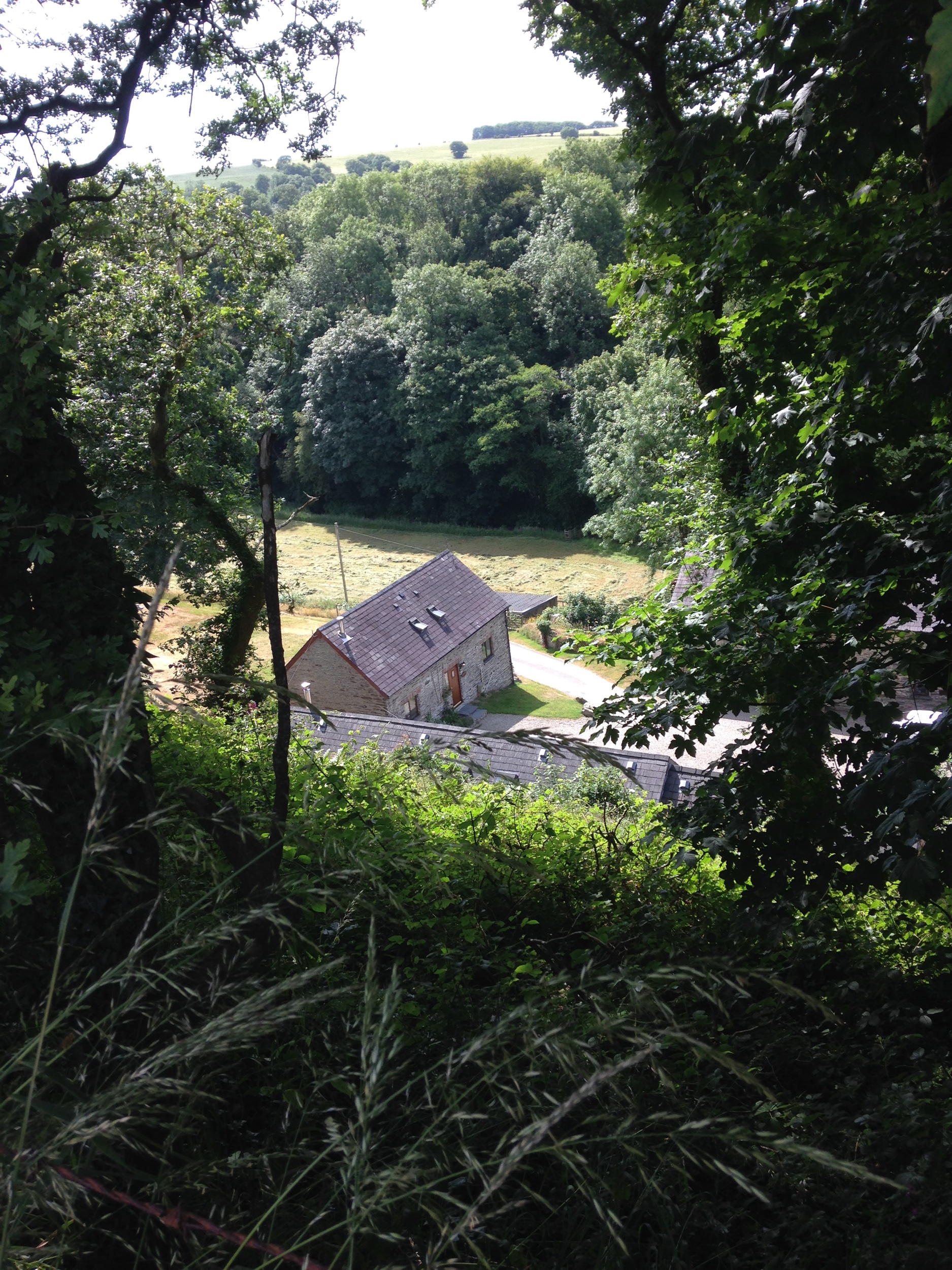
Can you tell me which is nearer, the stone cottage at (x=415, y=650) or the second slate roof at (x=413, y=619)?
the stone cottage at (x=415, y=650)

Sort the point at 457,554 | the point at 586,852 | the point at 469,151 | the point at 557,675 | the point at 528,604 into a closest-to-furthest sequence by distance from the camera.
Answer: the point at 586,852, the point at 557,675, the point at 528,604, the point at 457,554, the point at 469,151

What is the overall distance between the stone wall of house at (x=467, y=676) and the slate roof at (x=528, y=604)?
448 cm

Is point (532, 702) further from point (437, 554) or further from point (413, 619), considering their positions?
point (437, 554)

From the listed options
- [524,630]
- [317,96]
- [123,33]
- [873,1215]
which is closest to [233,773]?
[873,1215]

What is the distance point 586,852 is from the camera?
5.11 m

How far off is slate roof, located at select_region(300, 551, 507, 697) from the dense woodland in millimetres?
15106

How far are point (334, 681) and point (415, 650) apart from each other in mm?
2790

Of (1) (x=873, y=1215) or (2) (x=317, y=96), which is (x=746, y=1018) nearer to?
(1) (x=873, y=1215)

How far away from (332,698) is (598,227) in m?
36.9

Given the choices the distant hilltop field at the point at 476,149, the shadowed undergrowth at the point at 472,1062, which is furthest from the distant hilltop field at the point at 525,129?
the shadowed undergrowth at the point at 472,1062

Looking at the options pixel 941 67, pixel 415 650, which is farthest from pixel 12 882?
pixel 415 650

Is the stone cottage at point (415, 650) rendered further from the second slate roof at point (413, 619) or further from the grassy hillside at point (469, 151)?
the grassy hillside at point (469, 151)

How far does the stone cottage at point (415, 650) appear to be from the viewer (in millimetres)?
Result: 23438

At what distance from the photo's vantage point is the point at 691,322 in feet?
19.1
